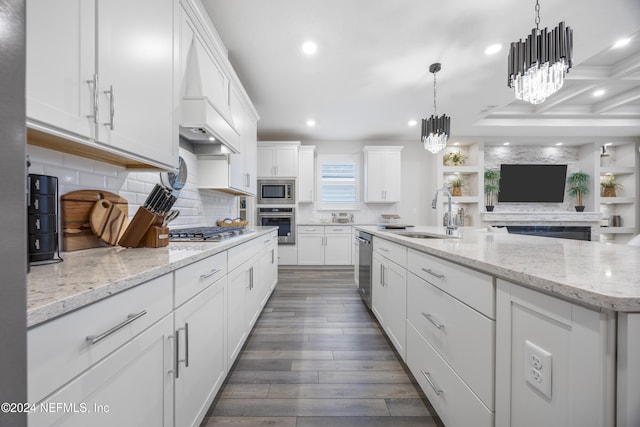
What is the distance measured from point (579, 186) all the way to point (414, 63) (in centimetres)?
562

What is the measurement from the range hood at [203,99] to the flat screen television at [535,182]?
6.25 meters

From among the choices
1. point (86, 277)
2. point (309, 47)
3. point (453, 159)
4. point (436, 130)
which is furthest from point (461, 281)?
point (453, 159)

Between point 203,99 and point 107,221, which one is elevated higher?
point 203,99

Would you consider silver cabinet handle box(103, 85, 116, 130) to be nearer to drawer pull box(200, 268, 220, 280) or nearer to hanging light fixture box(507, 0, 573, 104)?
drawer pull box(200, 268, 220, 280)

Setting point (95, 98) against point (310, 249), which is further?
point (310, 249)

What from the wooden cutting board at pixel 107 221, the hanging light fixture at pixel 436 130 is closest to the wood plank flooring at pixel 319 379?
the wooden cutting board at pixel 107 221

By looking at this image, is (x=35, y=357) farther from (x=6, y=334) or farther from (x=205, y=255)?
(x=205, y=255)

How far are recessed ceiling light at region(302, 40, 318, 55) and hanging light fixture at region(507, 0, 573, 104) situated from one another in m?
1.74

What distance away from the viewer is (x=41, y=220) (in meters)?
0.91

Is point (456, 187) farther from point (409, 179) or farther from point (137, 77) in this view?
point (137, 77)

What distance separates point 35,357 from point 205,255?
743 mm

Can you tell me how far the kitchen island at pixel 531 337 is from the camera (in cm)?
53

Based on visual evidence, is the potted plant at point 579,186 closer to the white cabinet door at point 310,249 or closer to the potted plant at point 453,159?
the potted plant at point 453,159

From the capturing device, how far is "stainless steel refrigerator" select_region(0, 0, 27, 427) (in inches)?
15.2
